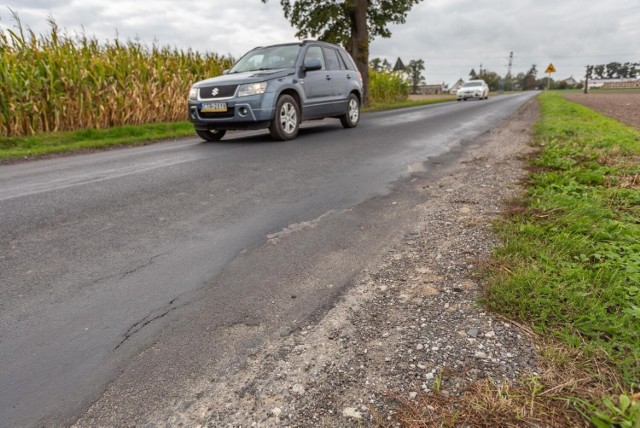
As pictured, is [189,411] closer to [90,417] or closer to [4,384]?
[90,417]

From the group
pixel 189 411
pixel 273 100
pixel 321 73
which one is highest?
pixel 321 73

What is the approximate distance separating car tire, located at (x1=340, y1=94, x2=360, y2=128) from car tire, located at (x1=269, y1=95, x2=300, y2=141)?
210 cm

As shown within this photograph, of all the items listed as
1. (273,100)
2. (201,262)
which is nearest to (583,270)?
(201,262)

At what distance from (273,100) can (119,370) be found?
679cm

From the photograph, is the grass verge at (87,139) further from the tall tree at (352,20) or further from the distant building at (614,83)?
the distant building at (614,83)

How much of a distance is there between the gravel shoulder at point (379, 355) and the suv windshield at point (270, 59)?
6.93 metres

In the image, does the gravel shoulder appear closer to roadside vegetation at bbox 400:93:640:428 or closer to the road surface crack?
roadside vegetation at bbox 400:93:640:428

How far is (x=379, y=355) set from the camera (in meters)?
1.79

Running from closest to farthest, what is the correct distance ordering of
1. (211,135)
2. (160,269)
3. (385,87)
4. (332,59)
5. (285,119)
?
(160,269)
(285,119)
(211,135)
(332,59)
(385,87)

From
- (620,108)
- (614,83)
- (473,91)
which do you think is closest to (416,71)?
(614,83)

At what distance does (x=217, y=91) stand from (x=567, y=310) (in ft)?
24.0

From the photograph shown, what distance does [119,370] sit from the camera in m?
1.76

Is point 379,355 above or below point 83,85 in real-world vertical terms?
below

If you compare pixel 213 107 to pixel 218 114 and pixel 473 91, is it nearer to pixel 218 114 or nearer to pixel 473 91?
pixel 218 114
